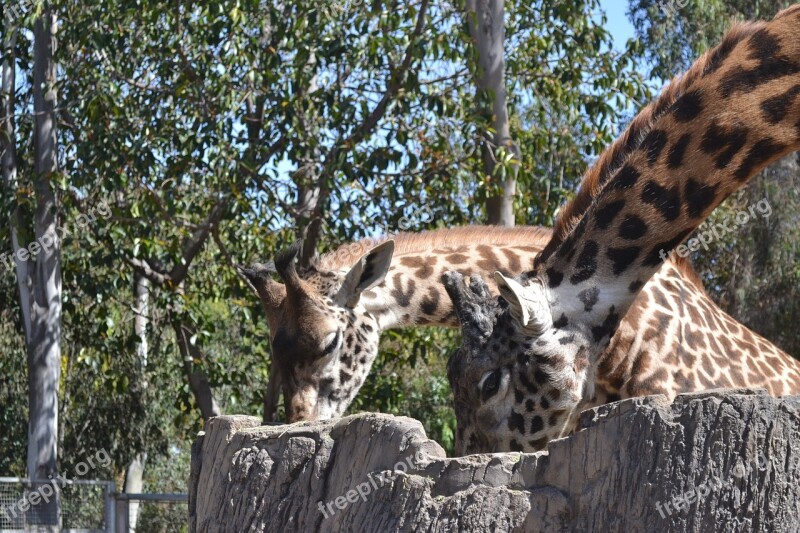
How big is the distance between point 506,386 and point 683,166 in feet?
3.99

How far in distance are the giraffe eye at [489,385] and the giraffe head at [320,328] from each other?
7.95 feet

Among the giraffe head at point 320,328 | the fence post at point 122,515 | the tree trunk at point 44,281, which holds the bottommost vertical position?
the fence post at point 122,515

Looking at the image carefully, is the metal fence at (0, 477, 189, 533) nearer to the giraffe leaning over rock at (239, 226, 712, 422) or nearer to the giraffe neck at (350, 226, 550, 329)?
the giraffe leaning over rock at (239, 226, 712, 422)

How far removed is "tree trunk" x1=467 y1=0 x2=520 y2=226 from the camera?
381 inches

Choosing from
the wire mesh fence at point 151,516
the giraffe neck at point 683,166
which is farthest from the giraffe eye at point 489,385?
the wire mesh fence at point 151,516

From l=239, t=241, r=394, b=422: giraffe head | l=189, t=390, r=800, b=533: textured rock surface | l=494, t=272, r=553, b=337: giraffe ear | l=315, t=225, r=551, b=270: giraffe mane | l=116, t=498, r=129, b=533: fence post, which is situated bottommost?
l=189, t=390, r=800, b=533: textured rock surface

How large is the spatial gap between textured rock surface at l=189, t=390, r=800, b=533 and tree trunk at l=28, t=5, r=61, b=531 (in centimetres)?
948

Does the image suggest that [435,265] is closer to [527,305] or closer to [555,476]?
[527,305]

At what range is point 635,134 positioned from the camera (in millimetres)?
4801

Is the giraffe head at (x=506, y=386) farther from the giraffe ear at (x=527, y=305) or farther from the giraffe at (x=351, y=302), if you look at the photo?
the giraffe at (x=351, y=302)

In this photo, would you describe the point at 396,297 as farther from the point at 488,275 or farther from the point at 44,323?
the point at 44,323

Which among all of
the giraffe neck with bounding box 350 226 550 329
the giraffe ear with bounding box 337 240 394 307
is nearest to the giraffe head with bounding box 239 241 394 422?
the giraffe ear with bounding box 337 240 394 307

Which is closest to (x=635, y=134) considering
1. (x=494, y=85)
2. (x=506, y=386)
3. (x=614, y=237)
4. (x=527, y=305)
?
(x=614, y=237)

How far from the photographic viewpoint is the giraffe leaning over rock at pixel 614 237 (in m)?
4.50
